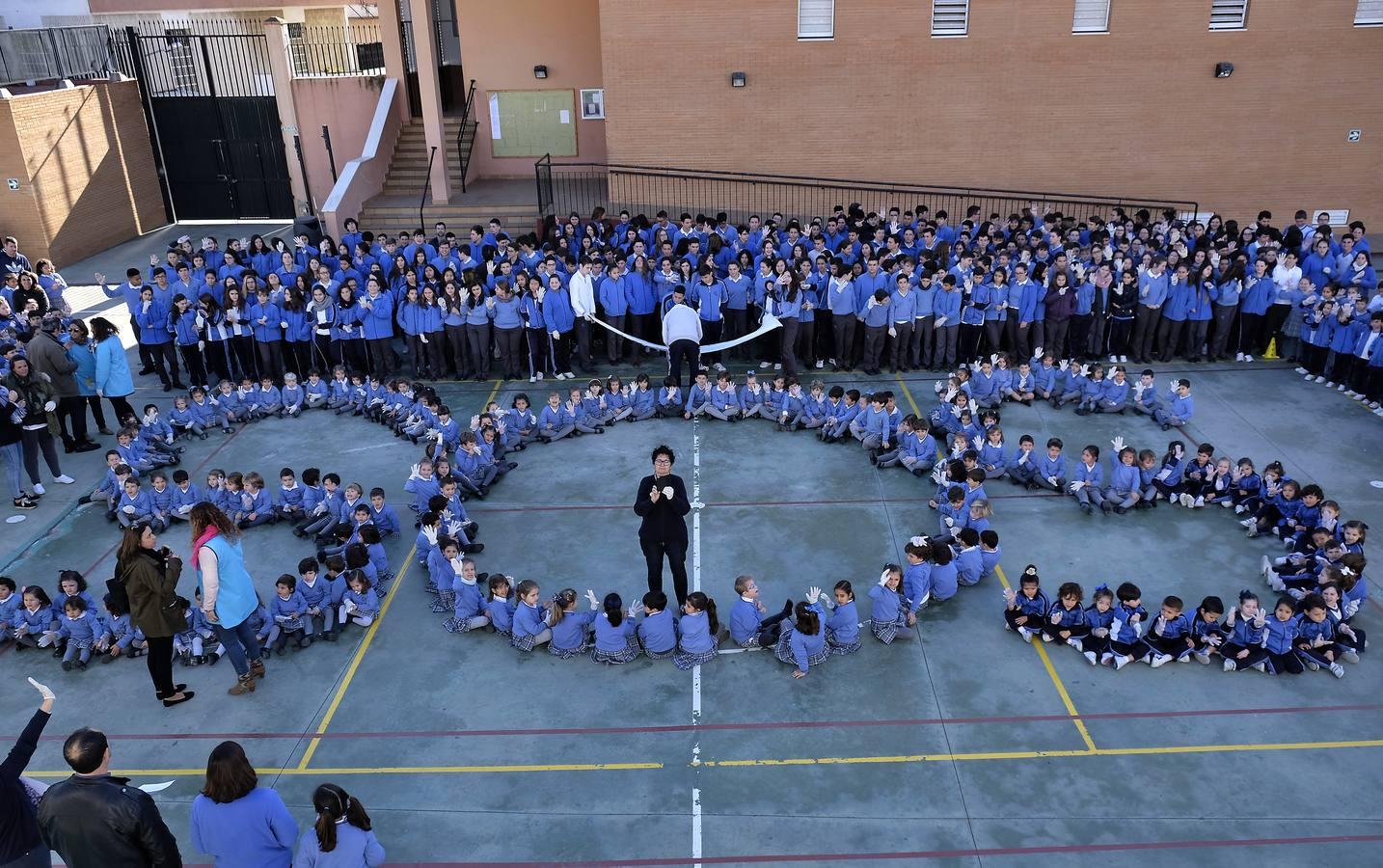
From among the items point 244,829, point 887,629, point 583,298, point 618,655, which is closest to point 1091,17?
point 583,298

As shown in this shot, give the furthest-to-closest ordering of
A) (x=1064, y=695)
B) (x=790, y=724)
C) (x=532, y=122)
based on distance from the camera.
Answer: (x=532, y=122) → (x=1064, y=695) → (x=790, y=724)

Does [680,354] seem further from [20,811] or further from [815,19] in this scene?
[20,811]

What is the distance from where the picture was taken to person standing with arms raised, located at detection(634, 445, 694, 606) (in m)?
9.31

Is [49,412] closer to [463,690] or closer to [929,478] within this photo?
[463,690]

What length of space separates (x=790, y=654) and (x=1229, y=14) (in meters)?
18.1

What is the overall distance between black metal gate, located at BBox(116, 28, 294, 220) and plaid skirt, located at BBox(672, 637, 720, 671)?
21.7 meters

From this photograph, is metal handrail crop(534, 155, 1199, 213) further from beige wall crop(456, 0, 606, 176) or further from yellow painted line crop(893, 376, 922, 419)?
yellow painted line crop(893, 376, 922, 419)

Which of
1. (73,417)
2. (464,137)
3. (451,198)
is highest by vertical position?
(464,137)

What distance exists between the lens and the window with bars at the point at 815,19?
66.4 ft

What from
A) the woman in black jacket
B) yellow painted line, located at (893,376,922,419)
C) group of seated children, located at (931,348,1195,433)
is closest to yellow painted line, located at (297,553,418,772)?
the woman in black jacket

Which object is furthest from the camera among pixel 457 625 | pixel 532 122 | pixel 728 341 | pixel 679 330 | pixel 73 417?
pixel 532 122

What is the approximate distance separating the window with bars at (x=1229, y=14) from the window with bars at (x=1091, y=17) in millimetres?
2123

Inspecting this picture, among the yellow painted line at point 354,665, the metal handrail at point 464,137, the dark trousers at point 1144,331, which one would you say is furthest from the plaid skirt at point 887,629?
the metal handrail at point 464,137

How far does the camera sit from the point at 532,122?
23984mm
